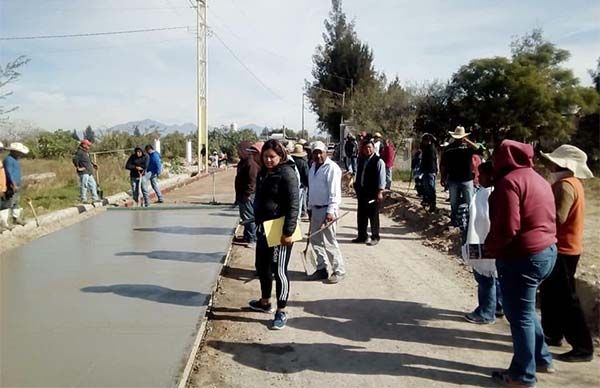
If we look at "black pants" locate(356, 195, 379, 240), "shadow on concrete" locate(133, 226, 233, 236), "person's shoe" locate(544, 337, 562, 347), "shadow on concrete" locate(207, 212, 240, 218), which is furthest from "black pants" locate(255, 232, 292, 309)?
"shadow on concrete" locate(207, 212, 240, 218)

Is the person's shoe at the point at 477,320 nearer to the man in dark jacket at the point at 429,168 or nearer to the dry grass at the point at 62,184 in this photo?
the man in dark jacket at the point at 429,168

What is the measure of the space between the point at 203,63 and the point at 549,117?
17321 mm

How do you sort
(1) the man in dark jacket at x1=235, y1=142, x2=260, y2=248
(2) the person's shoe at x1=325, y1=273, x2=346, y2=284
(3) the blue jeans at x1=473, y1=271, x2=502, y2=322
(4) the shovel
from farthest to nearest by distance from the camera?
(1) the man in dark jacket at x1=235, y1=142, x2=260, y2=248 < (4) the shovel < (2) the person's shoe at x1=325, y1=273, x2=346, y2=284 < (3) the blue jeans at x1=473, y1=271, x2=502, y2=322

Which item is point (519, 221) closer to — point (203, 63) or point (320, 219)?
point (320, 219)

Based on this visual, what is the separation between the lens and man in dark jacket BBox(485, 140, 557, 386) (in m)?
3.47

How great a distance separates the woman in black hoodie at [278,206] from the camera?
4707 mm

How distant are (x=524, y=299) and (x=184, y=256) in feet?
14.1

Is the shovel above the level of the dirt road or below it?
above

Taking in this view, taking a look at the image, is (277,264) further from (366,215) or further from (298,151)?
(366,215)

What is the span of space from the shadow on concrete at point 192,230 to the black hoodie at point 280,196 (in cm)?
349

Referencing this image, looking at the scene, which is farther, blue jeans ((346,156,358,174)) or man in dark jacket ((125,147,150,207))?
blue jeans ((346,156,358,174))

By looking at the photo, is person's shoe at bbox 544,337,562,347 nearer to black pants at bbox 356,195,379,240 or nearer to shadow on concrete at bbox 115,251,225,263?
shadow on concrete at bbox 115,251,225,263

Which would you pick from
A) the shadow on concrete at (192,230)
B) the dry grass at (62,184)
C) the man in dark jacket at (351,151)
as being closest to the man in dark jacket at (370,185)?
the shadow on concrete at (192,230)

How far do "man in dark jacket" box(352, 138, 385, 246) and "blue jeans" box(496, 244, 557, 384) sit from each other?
4.55 metres
